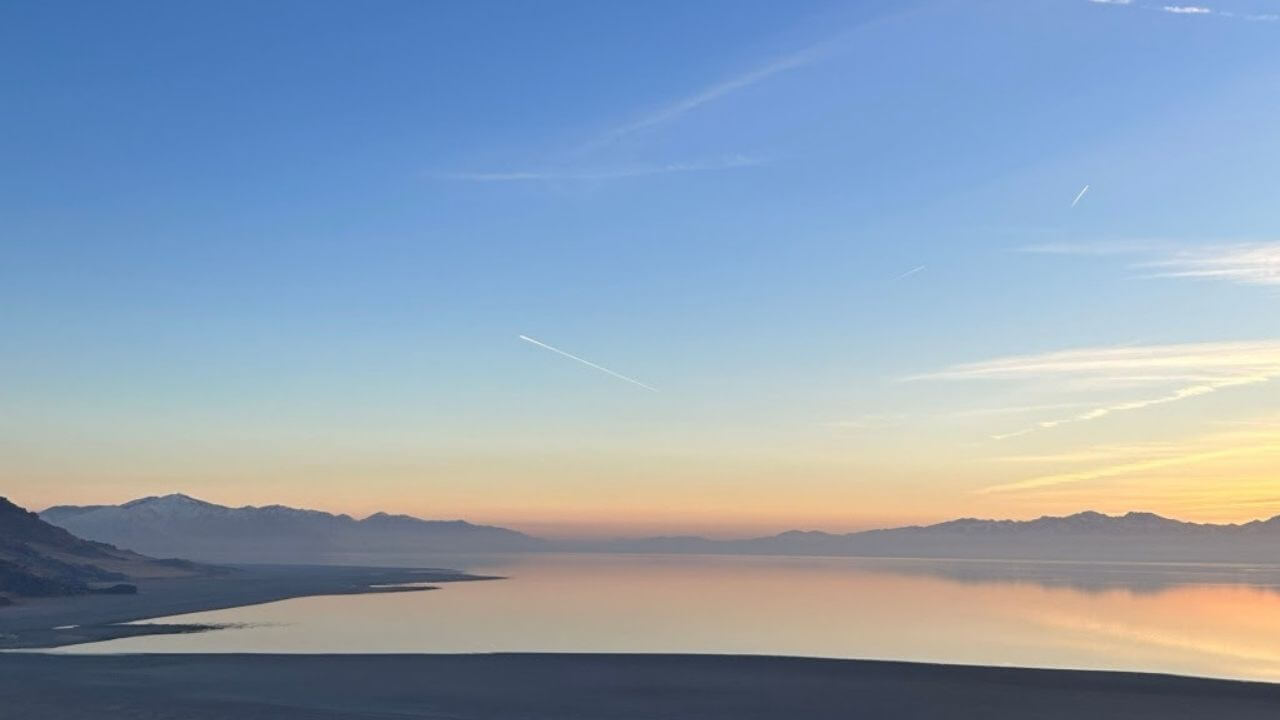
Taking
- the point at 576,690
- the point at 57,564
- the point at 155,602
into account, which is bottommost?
the point at 576,690

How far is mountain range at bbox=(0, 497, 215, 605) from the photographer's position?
8616 cm

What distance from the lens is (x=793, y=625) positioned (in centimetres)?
7312

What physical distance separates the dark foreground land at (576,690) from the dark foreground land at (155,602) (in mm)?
5961

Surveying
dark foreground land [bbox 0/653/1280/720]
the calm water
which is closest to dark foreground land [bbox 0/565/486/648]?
the calm water

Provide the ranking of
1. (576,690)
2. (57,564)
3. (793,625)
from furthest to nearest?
(57,564), (793,625), (576,690)

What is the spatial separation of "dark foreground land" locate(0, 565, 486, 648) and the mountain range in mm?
1950

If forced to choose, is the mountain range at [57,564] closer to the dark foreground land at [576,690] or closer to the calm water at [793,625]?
the calm water at [793,625]

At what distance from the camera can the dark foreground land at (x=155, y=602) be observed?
2357 inches

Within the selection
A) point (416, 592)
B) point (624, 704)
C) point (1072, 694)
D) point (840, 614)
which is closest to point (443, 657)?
point (624, 704)

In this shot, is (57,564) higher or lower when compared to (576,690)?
higher

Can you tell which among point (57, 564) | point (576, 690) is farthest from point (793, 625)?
point (57, 564)

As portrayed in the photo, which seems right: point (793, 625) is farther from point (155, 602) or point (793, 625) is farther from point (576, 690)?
point (155, 602)

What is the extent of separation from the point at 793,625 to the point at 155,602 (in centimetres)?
5256

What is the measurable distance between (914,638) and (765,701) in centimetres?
2858
